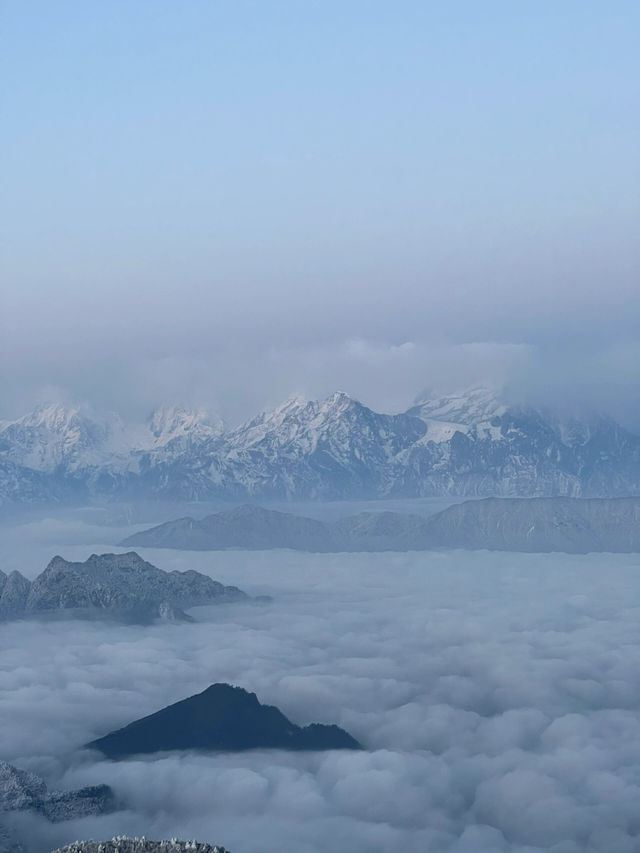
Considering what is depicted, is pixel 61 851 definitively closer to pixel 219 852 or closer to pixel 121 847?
pixel 121 847

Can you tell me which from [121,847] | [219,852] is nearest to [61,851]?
[121,847]
